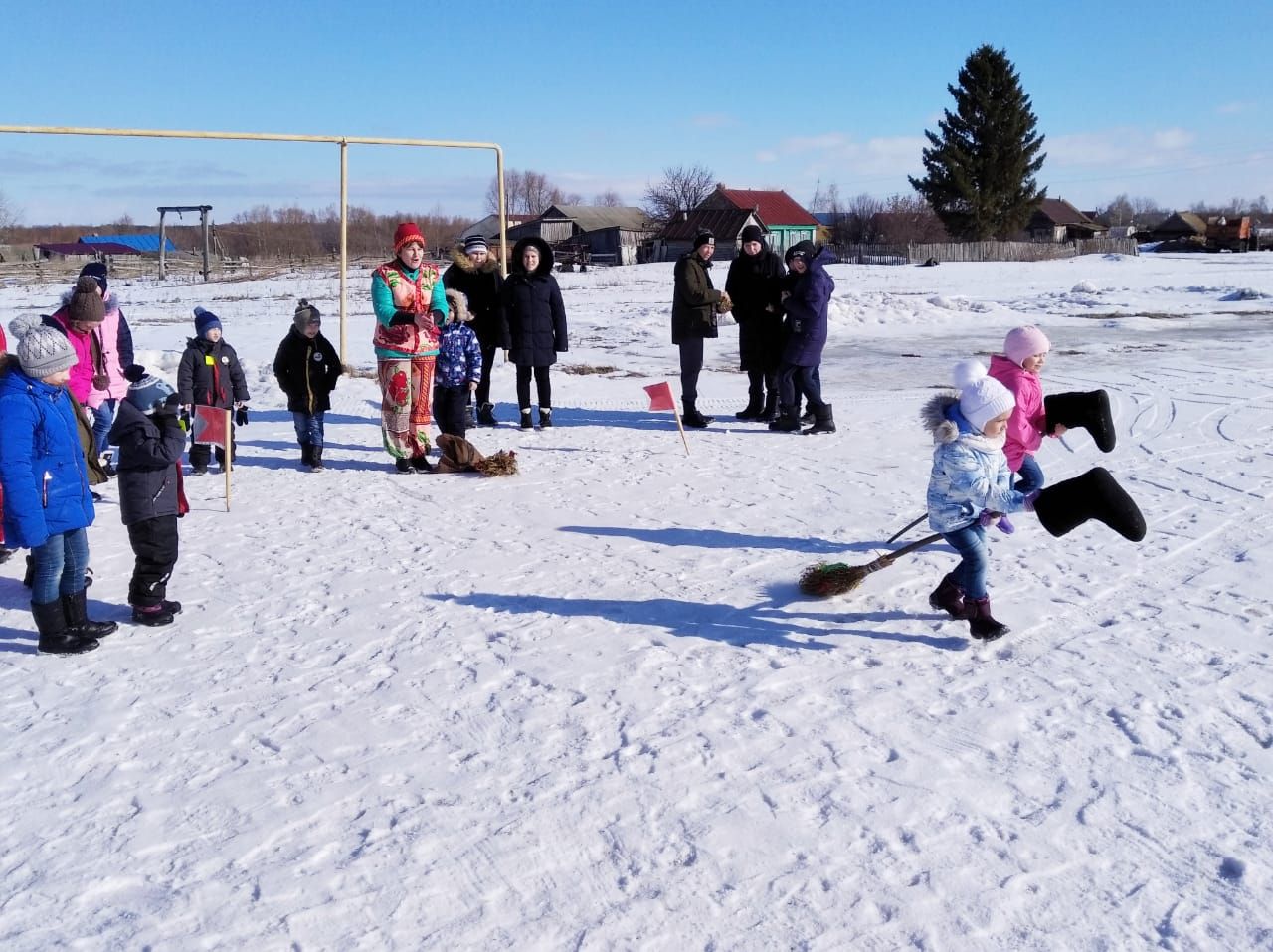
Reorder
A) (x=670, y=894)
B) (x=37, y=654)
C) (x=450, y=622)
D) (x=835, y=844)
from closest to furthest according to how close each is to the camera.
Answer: (x=670, y=894) < (x=835, y=844) < (x=37, y=654) < (x=450, y=622)

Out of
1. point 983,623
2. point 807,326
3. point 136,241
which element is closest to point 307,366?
point 807,326

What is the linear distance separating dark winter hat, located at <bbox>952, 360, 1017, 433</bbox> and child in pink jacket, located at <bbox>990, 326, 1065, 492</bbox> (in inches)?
36.6

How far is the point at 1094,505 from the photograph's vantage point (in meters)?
4.15

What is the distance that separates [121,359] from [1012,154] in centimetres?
5679

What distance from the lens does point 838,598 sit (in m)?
5.27

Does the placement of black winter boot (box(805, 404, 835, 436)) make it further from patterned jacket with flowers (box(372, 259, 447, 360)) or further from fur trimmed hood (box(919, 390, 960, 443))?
fur trimmed hood (box(919, 390, 960, 443))

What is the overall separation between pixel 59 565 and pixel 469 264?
5.68 meters

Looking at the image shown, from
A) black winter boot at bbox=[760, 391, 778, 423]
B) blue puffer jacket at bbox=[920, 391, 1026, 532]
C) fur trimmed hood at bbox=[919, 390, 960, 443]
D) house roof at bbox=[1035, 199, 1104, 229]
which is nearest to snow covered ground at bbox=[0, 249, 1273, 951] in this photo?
blue puffer jacket at bbox=[920, 391, 1026, 532]

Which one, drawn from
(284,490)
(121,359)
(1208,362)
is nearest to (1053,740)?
(284,490)

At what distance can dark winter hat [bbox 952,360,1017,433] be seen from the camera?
4.45m

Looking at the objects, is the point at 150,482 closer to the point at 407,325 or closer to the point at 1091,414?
the point at 407,325

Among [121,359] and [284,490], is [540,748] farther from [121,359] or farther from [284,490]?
[121,359]

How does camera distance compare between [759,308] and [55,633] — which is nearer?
[55,633]

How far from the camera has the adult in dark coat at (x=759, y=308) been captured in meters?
9.92
